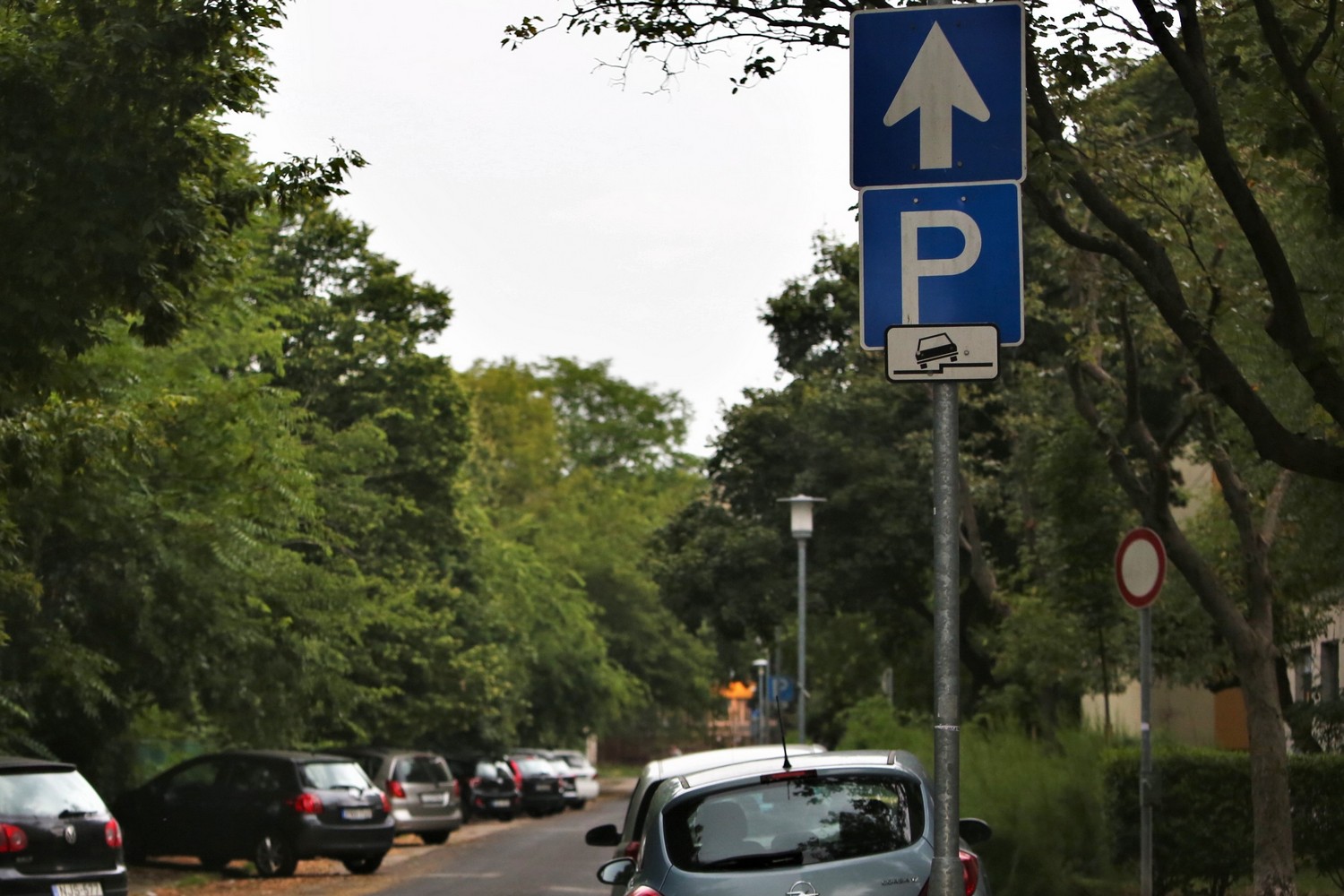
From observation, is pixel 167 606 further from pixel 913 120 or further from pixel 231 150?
pixel 913 120

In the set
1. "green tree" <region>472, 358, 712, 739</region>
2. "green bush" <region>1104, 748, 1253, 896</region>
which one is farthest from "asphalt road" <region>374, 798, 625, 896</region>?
"green tree" <region>472, 358, 712, 739</region>

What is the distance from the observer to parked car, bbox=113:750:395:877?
22.5m

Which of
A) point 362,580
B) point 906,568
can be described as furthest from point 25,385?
point 906,568

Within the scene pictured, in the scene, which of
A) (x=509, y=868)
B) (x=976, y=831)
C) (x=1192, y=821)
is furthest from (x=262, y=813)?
(x=976, y=831)

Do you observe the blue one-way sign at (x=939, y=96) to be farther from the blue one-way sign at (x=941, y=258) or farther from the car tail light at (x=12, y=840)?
the car tail light at (x=12, y=840)

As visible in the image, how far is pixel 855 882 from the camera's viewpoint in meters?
7.07

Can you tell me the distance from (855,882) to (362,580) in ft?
75.2

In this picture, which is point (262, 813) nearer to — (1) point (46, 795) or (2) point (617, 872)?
(1) point (46, 795)

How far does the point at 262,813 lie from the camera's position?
74.4ft

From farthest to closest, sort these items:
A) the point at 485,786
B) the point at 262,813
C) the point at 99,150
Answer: the point at 485,786, the point at 262,813, the point at 99,150

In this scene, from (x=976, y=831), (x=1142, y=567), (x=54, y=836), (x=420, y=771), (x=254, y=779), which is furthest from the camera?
(x=420, y=771)

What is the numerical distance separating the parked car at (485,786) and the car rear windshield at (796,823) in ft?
109

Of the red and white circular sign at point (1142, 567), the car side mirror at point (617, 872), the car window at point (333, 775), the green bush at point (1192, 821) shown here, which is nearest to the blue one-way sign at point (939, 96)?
the car side mirror at point (617, 872)

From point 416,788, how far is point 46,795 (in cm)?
1640
